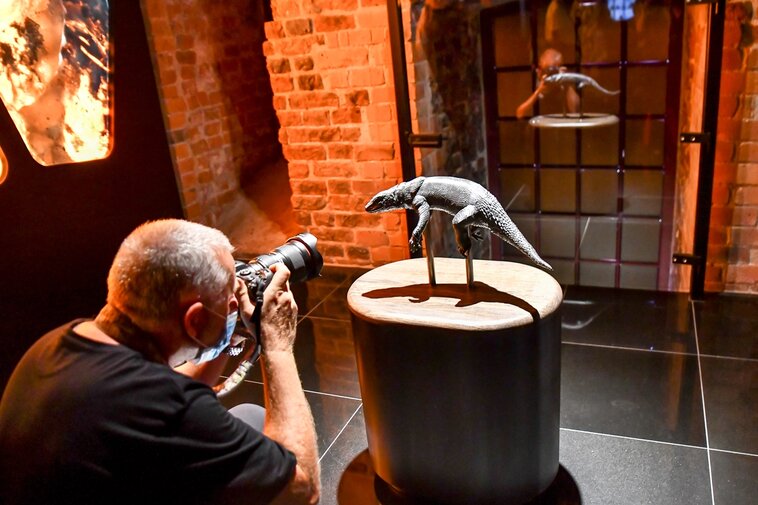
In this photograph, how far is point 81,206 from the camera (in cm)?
328

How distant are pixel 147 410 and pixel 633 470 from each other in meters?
1.51

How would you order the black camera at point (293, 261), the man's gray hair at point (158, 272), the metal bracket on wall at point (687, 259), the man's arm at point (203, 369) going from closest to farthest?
the man's gray hair at point (158, 272) → the black camera at point (293, 261) → the man's arm at point (203, 369) → the metal bracket on wall at point (687, 259)

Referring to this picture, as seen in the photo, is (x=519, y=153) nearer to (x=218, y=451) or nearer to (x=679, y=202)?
(x=679, y=202)

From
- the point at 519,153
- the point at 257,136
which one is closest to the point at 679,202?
the point at 519,153

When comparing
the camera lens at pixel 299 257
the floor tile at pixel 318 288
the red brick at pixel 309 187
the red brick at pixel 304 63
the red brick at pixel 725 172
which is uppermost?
the red brick at pixel 304 63

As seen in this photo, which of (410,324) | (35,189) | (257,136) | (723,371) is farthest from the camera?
(257,136)

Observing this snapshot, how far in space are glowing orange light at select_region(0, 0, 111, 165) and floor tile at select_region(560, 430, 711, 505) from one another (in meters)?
2.68

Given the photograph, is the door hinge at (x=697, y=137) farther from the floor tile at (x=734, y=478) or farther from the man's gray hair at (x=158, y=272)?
the man's gray hair at (x=158, y=272)

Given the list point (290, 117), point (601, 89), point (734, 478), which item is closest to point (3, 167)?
point (290, 117)

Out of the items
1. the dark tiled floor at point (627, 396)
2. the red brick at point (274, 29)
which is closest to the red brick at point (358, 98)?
the red brick at point (274, 29)

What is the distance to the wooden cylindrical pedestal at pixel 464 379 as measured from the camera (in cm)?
158

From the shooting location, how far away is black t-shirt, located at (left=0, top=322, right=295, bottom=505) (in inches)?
41.3

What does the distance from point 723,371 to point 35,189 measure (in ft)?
10.3

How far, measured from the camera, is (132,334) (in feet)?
3.90
